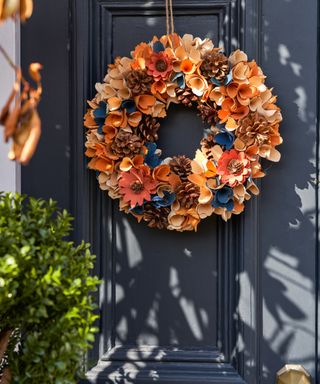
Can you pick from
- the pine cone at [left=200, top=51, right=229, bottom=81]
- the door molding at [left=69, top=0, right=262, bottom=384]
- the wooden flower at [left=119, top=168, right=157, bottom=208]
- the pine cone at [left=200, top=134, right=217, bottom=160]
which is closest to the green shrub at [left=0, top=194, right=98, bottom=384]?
the wooden flower at [left=119, top=168, right=157, bottom=208]

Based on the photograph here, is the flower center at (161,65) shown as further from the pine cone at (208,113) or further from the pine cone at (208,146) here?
the pine cone at (208,146)

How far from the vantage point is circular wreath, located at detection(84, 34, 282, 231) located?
6.83ft

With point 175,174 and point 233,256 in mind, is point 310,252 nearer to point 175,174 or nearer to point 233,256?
point 233,256

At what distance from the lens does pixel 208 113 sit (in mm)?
2150

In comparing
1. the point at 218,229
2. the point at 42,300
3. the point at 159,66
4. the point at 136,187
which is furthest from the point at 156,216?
the point at 42,300

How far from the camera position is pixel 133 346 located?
2301 millimetres

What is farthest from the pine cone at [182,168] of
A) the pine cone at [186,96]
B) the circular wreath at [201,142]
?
the pine cone at [186,96]

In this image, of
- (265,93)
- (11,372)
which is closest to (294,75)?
(265,93)

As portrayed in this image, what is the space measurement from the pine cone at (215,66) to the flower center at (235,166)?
0.29 meters

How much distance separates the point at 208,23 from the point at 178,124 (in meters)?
0.40

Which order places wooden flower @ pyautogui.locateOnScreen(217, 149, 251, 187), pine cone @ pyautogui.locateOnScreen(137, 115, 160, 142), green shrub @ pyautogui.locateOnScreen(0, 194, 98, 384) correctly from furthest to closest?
pine cone @ pyautogui.locateOnScreen(137, 115, 160, 142), wooden flower @ pyautogui.locateOnScreen(217, 149, 251, 187), green shrub @ pyautogui.locateOnScreen(0, 194, 98, 384)

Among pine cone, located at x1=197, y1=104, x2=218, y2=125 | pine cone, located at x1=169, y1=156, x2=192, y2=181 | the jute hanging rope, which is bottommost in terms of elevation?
pine cone, located at x1=169, y1=156, x2=192, y2=181

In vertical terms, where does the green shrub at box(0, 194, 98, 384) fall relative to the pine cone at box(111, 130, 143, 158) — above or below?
below

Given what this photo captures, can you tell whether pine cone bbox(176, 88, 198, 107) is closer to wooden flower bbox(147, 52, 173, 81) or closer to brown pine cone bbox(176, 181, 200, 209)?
wooden flower bbox(147, 52, 173, 81)
